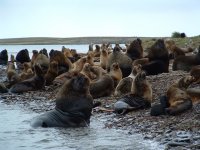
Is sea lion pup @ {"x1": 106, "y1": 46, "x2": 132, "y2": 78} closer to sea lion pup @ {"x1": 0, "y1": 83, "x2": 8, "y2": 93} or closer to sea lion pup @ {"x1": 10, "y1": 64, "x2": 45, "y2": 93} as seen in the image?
sea lion pup @ {"x1": 10, "y1": 64, "x2": 45, "y2": 93}

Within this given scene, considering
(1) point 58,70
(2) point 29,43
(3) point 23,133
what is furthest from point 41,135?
(2) point 29,43

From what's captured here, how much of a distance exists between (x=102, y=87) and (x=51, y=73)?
481 centimetres

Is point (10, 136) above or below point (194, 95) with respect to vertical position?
below

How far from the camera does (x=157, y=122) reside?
1124 cm

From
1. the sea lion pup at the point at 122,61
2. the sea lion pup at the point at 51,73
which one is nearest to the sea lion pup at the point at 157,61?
the sea lion pup at the point at 122,61

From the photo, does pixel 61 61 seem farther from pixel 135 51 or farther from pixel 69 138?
pixel 69 138

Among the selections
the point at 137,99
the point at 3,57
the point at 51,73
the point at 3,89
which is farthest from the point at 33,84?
the point at 3,57

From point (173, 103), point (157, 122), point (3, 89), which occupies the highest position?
point (173, 103)

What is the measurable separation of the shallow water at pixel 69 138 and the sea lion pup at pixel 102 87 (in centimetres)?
250

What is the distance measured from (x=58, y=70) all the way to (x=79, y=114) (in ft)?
28.3

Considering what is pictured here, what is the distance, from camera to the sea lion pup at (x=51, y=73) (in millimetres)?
19969

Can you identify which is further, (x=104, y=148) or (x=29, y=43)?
(x=29, y=43)

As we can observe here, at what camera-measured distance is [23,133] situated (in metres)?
11.6

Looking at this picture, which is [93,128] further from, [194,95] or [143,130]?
[194,95]
